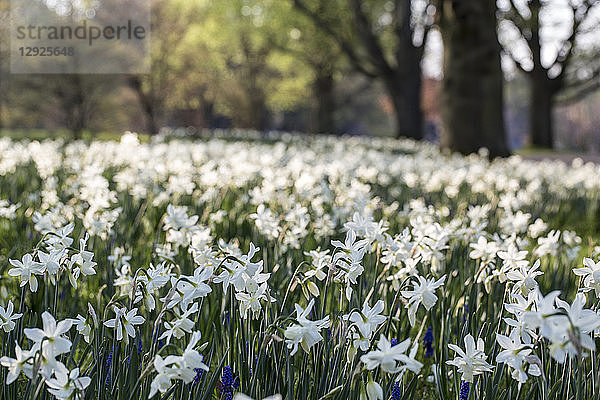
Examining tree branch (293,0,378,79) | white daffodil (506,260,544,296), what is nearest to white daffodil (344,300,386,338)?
white daffodil (506,260,544,296)

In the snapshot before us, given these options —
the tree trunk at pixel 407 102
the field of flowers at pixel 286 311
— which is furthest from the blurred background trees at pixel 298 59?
the field of flowers at pixel 286 311

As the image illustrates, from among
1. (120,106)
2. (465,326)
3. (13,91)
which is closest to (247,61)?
(120,106)

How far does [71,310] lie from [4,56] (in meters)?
24.8

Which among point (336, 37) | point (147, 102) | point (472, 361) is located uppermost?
point (336, 37)

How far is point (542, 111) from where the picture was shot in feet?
82.3

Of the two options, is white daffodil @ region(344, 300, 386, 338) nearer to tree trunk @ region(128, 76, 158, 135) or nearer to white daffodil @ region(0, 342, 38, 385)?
white daffodil @ region(0, 342, 38, 385)

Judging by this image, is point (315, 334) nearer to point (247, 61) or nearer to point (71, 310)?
point (71, 310)

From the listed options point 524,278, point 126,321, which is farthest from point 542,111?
point 126,321

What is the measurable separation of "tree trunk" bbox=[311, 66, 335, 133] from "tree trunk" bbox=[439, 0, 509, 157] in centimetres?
1575

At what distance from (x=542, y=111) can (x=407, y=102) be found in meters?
6.94

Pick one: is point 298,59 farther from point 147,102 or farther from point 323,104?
point 147,102

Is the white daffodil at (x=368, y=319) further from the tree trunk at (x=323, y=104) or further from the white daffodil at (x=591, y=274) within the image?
the tree trunk at (x=323, y=104)

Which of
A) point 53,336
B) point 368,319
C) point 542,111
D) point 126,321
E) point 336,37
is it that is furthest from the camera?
point 542,111

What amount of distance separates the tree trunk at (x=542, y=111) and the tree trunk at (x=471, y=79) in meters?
15.4
